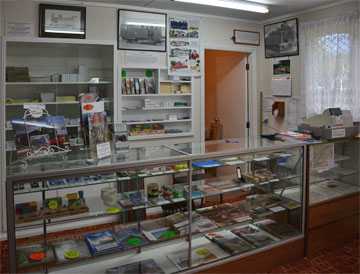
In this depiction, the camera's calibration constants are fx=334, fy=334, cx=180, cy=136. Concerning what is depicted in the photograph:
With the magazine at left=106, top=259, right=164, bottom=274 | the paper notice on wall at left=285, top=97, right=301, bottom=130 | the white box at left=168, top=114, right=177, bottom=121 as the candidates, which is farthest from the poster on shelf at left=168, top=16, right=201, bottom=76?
the magazine at left=106, top=259, right=164, bottom=274

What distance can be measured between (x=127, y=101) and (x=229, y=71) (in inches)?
90.9

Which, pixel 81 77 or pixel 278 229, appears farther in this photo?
pixel 81 77

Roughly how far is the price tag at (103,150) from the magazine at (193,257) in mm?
1018

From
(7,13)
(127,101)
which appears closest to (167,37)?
(127,101)

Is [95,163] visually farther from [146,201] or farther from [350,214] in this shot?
[350,214]

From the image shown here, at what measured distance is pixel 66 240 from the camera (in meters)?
2.54

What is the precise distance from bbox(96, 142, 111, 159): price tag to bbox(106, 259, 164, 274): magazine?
0.89 metres

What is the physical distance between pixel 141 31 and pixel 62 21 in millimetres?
1041

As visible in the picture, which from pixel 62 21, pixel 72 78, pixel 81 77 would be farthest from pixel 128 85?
pixel 62 21

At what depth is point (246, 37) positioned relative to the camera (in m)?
5.44

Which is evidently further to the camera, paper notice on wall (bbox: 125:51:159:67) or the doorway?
the doorway

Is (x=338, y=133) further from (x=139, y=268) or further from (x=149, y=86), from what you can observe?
(x=149, y=86)

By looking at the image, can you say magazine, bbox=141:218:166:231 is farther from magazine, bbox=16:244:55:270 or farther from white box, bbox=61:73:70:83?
white box, bbox=61:73:70:83

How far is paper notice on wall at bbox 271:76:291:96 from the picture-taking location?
5.09 metres
